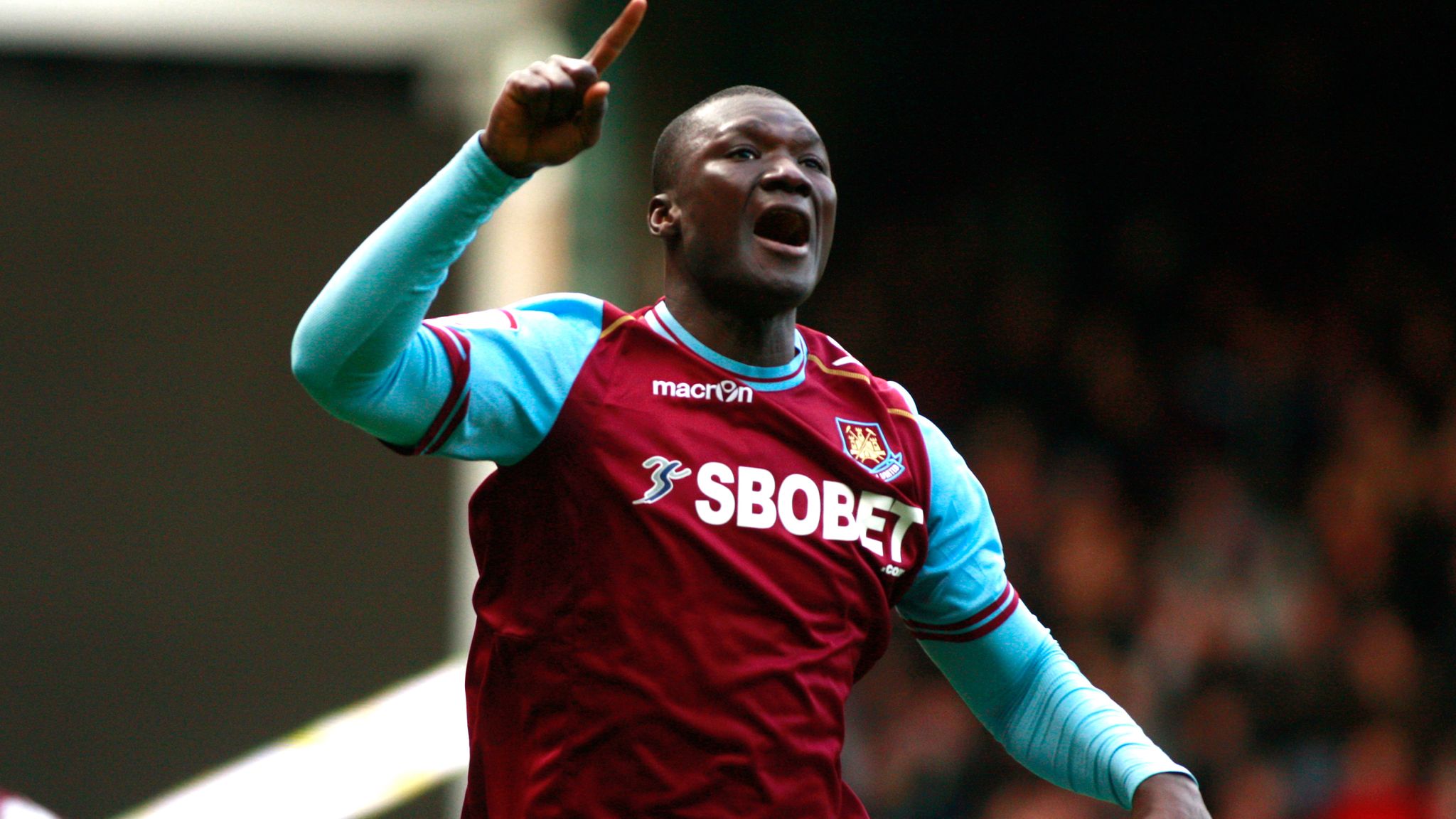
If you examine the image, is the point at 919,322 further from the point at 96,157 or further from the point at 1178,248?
the point at 96,157

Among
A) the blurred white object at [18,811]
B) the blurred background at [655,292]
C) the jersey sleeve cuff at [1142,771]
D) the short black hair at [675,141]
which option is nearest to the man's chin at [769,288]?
the short black hair at [675,141]

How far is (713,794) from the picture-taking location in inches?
93.3

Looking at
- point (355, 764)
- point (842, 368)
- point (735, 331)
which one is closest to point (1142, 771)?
point (842, 368)

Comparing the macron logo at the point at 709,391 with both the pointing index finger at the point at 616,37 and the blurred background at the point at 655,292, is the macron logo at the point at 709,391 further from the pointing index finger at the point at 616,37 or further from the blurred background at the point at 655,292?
Result: the blurred background at the point at 655,292

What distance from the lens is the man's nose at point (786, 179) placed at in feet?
8.49

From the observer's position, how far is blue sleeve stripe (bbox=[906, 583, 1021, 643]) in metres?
2.79

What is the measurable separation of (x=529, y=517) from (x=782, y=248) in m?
0.54

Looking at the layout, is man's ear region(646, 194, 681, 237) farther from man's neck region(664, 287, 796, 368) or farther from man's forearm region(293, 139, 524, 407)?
man's forearm region(293, 139, 524, 407)

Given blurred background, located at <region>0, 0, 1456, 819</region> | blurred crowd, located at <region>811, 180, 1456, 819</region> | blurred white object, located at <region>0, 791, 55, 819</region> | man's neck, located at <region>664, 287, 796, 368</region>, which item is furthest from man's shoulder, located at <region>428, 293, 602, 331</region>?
blurred background, located at <region>0, 0, 1456, 819</region>

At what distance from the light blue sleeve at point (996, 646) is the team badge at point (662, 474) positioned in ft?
1.57

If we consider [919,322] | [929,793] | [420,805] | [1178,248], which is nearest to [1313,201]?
[1178,248]

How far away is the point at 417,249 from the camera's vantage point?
2.21 m

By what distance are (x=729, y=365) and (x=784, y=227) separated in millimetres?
221

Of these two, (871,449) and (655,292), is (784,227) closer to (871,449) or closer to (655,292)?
(871,449)
